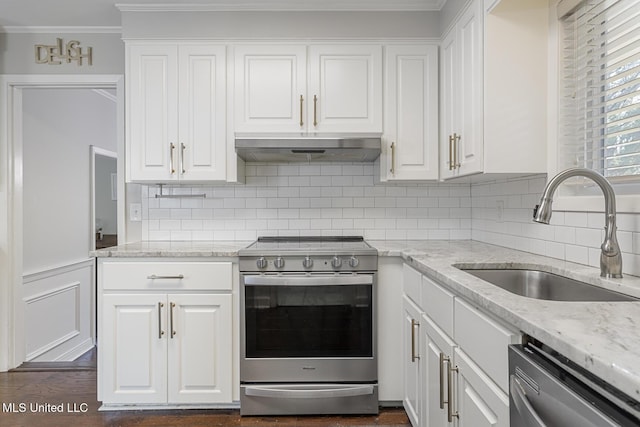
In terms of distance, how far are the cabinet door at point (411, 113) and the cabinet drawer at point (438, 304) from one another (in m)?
0.95

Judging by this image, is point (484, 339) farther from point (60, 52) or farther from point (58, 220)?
point (58, 220)

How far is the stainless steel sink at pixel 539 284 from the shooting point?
1374 mm

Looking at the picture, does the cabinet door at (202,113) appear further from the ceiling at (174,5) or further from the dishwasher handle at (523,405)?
the dishwasher handle at (523,405)

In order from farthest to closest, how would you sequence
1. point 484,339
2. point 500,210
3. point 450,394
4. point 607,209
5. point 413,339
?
1. point 500,210
2. point 413,339
3. point 450,394
4. point 607,209
5. point 484,339

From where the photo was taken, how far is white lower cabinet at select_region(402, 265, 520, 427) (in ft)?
3.42

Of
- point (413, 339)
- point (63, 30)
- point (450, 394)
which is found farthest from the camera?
point (63, 30)

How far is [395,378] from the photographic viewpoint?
2162mm

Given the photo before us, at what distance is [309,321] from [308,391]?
38cm

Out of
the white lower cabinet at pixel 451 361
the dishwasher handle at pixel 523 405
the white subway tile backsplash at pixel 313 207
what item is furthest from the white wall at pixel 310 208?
the dishwasher handle at pixel 523 405

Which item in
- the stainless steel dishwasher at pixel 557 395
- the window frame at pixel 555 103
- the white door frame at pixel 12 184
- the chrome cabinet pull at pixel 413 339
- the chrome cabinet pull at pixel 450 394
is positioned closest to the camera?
the stainless steel dishwasher at pixel 557 395

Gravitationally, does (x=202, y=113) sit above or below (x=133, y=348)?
above

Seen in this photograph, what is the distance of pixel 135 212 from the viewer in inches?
108

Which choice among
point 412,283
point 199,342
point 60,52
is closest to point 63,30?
point 60,52

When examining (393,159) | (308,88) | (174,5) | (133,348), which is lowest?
(133,348)
